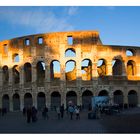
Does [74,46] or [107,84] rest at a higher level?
[74,46]

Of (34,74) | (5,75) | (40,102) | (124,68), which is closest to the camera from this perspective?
(40,102)

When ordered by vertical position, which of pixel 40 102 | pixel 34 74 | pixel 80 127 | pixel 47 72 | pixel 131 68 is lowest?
pixel 80 127

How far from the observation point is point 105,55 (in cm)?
3856

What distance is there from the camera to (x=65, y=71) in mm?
38500

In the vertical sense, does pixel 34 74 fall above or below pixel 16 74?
below

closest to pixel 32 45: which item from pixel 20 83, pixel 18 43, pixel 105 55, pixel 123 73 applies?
pixel 18 43

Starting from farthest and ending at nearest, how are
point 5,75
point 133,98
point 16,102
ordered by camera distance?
point 5,75
point 16,102
point 133,98

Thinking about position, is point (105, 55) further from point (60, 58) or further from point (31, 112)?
point (31, 112)

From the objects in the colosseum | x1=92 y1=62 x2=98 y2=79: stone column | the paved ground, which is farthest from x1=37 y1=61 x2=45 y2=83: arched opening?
the paved ground

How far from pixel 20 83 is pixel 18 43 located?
5.15 m

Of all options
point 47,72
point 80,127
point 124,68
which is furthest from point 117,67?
point 80,127

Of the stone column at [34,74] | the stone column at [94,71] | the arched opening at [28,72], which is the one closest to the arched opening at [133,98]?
the stone column at [94,71]

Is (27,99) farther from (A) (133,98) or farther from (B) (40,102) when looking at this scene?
(A) (133,98)

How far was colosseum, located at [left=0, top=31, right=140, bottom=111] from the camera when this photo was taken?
37656 millimetres
